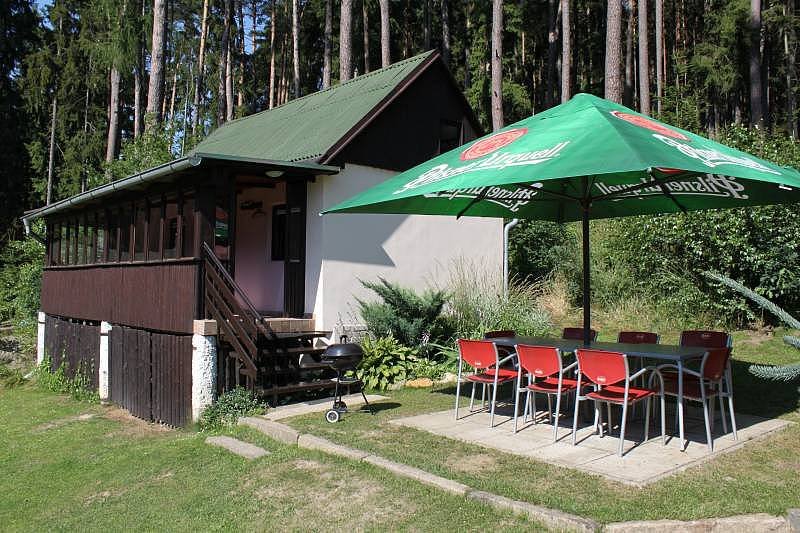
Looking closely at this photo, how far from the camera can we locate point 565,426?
7.00 meters

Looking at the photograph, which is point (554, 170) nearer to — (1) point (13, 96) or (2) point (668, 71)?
(2) point (668, 71)

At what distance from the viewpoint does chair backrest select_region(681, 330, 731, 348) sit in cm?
712

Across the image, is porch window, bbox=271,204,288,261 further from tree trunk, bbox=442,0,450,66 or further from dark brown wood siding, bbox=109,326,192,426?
tree trunk, bbox=442,0,450,66

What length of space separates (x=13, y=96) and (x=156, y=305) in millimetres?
32606

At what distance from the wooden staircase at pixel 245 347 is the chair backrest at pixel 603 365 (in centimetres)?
435

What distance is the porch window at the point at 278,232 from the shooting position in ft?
40.6

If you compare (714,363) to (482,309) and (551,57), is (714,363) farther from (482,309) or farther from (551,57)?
(551,57)

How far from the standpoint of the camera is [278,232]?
1254 centimetres

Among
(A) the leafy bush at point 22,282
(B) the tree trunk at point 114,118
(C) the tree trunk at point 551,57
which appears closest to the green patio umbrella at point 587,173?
(A) the leafy bush at point 22,282

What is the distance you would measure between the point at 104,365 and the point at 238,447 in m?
6.81

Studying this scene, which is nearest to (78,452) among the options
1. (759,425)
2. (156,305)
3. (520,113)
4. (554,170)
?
(156,305)

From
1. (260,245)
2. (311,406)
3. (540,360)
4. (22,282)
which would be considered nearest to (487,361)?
(540,360)

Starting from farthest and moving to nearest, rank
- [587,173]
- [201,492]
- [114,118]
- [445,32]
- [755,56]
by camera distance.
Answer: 1. [445,32]
2. [114,118]
3. [755,56]
4. [201,492]
5. [587,173]

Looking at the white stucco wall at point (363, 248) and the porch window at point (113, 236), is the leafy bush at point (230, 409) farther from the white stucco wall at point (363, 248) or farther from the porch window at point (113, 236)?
the porch window at point (113, 236)
